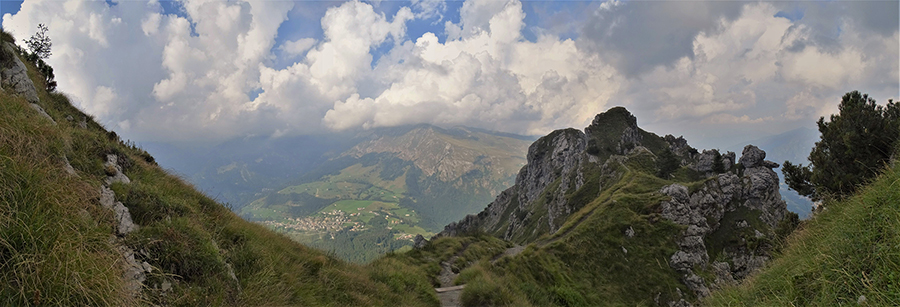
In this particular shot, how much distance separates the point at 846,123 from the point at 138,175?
3245 centimetres

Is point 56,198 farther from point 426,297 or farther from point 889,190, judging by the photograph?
point 889,190

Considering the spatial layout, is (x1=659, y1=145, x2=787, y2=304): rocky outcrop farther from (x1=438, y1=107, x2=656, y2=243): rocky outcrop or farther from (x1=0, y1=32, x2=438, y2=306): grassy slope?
(x1=0, y1=32, x2=438, y2=306): grassy slope

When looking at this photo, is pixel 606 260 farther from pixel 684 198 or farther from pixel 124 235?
pixel 124 235

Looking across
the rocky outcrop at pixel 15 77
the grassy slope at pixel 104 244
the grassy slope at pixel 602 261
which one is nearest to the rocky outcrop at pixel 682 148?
the grassy slope at pixel 602 261

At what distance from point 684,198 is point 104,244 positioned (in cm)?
6419

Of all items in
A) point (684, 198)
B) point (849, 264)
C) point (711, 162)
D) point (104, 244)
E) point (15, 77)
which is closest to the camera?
point (104, 244)

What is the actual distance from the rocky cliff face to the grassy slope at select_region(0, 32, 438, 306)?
13486 mm

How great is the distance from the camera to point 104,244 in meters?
4.99

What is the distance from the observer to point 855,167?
57.6 feet

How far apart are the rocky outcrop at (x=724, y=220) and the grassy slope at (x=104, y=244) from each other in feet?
157

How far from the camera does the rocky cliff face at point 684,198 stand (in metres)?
44.8

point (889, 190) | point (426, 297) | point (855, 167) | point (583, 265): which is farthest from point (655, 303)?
point (889, 190)

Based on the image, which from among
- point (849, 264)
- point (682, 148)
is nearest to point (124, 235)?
point (849, 264)

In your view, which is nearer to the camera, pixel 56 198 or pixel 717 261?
pixel 56 198
